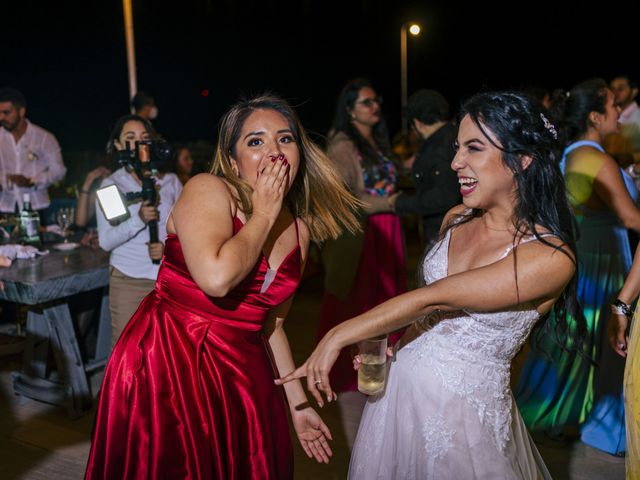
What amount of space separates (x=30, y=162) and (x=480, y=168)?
460 centimetres

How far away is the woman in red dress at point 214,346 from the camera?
5.16ft

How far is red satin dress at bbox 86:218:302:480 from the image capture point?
162cm

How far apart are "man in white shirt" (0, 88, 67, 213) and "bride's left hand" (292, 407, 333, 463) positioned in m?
3.99

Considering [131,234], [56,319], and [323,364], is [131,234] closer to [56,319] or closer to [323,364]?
[56,319]

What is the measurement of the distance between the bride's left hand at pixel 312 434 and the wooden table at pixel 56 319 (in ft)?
6.01

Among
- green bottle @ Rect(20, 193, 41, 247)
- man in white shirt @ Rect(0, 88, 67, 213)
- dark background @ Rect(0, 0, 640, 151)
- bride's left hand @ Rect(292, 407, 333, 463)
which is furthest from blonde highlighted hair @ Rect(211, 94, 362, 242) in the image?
dark background @ Rect(0, 0, 640, 151)

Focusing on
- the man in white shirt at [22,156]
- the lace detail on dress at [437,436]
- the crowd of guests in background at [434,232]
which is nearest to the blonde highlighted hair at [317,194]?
the crowd of guests in background at [434,232]

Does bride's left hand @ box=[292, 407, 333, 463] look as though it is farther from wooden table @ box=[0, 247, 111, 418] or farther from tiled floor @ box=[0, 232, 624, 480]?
wooden table @ box=[0, 247, 111, 418]

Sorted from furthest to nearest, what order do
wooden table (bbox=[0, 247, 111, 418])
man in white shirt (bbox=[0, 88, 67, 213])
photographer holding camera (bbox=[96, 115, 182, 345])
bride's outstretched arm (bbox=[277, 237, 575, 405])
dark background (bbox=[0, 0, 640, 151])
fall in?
1. dark background (bbox=[0, 0, 640, 151])
2. man in white shirt (bbox=[0, 88, 67, 213])
3. wooden table (bbox=[0, 247, 111, 418])
4. photographer holding camera (bbox=[96, 115, 182, 345])
5. bride's outstretched arm (bbox=[277, 237, 575, 405])

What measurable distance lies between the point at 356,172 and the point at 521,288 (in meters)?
2.42

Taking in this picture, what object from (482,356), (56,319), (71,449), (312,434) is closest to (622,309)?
(482,356)

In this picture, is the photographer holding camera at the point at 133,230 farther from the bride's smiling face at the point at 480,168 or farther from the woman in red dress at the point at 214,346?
the bride's smiling face at the point at 480,168

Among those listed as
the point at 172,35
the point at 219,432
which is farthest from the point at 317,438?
the point at 172,35

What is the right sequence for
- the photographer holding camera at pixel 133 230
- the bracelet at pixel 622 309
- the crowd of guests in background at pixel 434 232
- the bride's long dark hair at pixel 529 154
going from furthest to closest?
the photographer holding camera at pixel 133 230 → the bracelet at pixel 622 309 → the crowd of guests in background at pixel 434 232 → the bride's long dark hair at pixel 529 154
